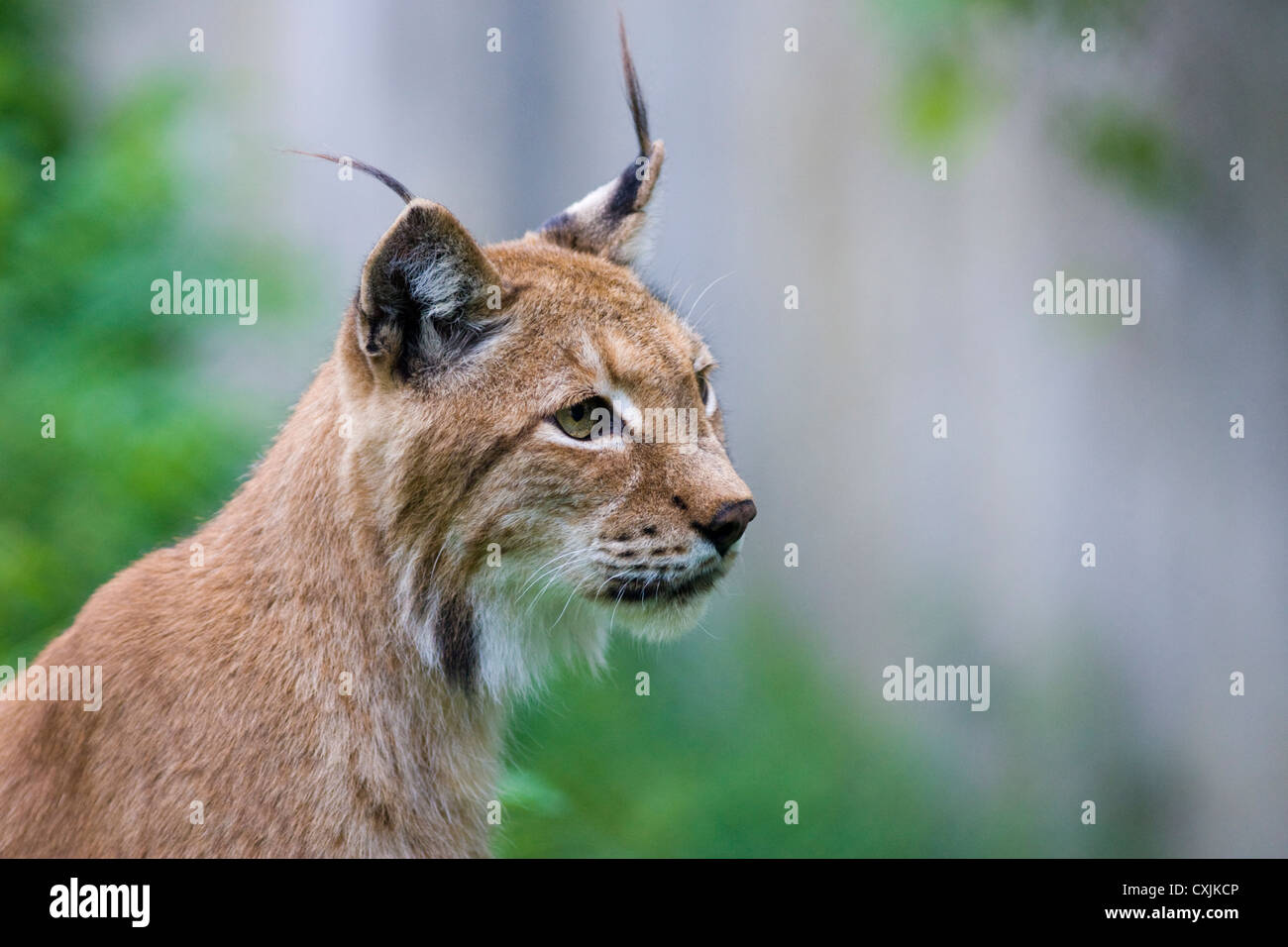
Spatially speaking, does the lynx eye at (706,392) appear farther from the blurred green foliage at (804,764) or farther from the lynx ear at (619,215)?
the blurred green foliage at (804,764)

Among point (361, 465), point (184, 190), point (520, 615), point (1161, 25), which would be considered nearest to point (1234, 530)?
point (1161, 25)

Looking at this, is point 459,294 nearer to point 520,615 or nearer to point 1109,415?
point 520,615

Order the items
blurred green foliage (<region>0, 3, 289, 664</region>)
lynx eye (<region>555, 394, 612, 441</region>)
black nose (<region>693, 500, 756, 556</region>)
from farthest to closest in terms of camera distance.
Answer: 1. blurred green foliage (<region>0, 3, 289, 664</region>)
2. lynx eye (<region>555, 394, 612, 441</region>)
3. black nose (<region>693, 500, 756, 556</region>)

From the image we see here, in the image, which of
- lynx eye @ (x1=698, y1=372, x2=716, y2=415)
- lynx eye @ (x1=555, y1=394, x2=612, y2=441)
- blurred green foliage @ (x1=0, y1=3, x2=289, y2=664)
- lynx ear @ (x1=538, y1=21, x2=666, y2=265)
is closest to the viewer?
lynx eye @ (x1=555, y1=394, x2=612, y2=441)

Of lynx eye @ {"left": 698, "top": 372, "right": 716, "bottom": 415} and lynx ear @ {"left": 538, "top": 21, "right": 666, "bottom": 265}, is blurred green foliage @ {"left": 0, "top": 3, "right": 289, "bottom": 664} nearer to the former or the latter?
lynx ear @ {"left": 538, "top": 21, "right": 666, "bottom": 265}

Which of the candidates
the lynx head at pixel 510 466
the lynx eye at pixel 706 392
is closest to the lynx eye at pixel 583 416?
the lynx head at pixel 510 466

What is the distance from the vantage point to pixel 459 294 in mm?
3088

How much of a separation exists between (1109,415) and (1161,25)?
2163mm

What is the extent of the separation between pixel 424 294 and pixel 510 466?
1.61ft

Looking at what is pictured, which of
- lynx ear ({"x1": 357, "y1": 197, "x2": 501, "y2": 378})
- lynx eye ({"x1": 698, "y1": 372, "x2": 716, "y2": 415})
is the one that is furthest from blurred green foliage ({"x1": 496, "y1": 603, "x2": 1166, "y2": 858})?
lynx ear ({"x1": 357, "y1": 197, "x2": 501, "y2": 378})

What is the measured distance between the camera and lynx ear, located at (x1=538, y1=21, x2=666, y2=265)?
3.78 m

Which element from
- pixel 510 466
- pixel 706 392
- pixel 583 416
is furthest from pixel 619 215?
pixel 510 466

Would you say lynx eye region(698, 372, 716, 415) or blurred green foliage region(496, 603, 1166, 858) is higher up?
lynx eye region(698, 372, 716, 415)

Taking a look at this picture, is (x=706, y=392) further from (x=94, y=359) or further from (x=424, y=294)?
(x=94, y=359)
